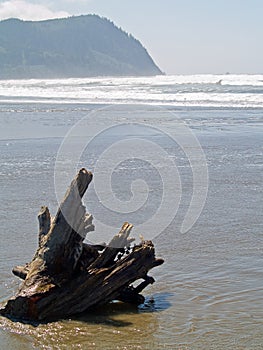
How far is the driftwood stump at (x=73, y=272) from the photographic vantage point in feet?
19.2

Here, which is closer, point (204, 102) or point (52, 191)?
point (52, 191)

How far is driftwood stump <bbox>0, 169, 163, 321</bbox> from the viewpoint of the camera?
5.85m

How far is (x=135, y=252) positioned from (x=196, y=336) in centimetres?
105

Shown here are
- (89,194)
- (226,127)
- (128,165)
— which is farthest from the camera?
(226,127)

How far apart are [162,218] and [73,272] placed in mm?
3495

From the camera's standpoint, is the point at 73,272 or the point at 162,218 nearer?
the point at 73,272

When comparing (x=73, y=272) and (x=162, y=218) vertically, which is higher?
(x=162, y=218)

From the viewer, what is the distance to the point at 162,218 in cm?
943

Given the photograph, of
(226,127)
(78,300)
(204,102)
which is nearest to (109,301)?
(78,300)

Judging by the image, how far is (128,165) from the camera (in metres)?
14.0

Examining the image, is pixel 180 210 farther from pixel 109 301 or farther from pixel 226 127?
pixel 226 127

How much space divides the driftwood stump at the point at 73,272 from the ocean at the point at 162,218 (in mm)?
152

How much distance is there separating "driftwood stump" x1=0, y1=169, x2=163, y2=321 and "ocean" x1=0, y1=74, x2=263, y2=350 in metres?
0.15

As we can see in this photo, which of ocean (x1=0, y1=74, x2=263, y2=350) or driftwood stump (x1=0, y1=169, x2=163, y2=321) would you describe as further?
driftwood stump (x1=0, y1=169, x2=163, y2=321)
